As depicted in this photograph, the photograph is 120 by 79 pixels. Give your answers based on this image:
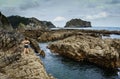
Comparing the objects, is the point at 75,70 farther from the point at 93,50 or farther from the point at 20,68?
the point at 20,68

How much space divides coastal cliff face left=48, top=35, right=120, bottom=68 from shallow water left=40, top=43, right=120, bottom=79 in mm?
2753

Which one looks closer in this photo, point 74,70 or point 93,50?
point 74,70

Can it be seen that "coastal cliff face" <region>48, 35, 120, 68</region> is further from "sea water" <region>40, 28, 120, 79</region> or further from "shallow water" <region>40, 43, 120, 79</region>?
"shallow water" <region>40, 43, 120, 79</region>

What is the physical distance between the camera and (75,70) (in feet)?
194

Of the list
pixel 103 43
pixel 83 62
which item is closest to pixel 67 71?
pixel 83 62

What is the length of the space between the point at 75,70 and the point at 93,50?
38.0 feet

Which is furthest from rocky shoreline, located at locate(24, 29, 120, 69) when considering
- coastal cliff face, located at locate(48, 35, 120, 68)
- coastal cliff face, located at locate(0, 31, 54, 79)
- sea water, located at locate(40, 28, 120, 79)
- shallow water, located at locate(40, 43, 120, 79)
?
coastal cliff face, located at locate(0, 31, 54, 79)

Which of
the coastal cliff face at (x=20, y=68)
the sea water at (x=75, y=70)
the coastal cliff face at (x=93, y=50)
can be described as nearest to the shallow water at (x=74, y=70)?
the sea water at (x=75, y=70)

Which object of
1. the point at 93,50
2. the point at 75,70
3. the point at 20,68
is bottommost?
the point at 75,70

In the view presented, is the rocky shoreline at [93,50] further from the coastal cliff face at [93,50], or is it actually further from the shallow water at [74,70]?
the shallow water at [74,70]

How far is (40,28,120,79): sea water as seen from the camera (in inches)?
2109

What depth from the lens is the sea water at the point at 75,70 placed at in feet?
176

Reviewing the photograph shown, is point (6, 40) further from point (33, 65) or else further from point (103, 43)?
point (103, 43)

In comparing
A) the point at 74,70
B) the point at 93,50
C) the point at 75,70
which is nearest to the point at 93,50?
the point at 93,50
